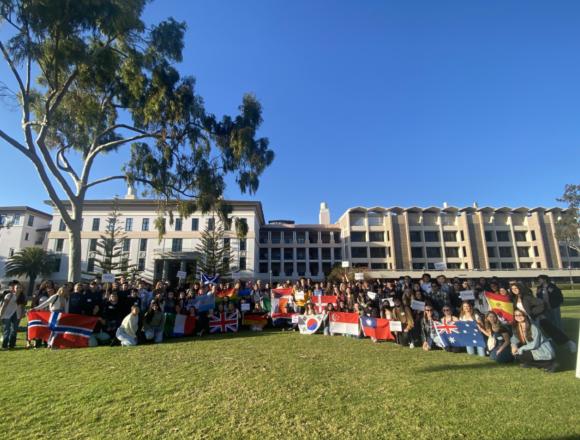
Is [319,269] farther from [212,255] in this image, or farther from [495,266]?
[495,266]

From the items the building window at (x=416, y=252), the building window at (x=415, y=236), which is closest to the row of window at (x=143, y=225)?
the building window at (x=415, y=236)

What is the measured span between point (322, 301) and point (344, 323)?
1.57 metres

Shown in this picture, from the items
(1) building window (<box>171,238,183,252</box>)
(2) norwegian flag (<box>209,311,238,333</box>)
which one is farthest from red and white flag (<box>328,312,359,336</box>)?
(1) building window (<box>171,238,183,252</box>)

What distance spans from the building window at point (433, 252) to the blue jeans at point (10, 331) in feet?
199

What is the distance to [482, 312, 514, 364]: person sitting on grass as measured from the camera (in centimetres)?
Answer: 664

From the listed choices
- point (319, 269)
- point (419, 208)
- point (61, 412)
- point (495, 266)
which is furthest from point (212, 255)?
point (495, 266)

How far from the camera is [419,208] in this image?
60.1 m

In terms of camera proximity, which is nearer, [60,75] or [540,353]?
[540,353]

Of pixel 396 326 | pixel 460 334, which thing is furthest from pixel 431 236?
pixel 460 334

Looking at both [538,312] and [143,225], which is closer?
[538,312]

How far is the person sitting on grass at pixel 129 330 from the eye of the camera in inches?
344

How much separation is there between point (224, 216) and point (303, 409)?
13.6m

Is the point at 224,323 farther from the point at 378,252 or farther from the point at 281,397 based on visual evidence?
the point at 378,252

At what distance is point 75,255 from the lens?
44.2ft
